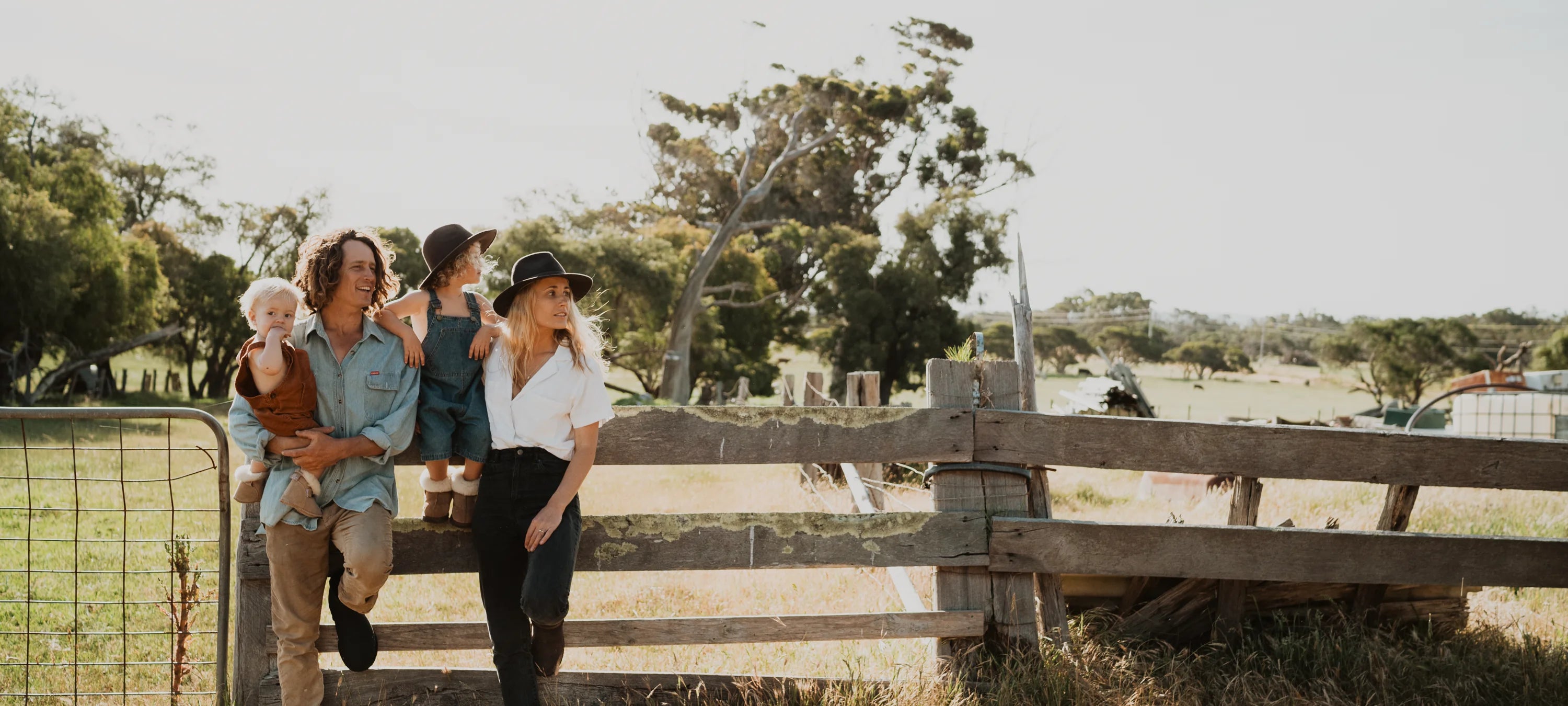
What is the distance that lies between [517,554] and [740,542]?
85cm

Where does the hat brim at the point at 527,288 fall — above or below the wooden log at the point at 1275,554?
above

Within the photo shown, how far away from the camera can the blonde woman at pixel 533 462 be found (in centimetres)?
347

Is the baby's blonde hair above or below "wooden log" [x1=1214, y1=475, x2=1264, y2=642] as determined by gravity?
above

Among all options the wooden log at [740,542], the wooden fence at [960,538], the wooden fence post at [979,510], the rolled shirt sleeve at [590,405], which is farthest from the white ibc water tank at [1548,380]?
the rolled shirt sleeve at [590,405]

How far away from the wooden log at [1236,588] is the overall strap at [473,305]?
3357 millimetres

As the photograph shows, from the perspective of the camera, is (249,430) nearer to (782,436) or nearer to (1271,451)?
(782,436)

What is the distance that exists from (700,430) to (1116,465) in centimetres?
168

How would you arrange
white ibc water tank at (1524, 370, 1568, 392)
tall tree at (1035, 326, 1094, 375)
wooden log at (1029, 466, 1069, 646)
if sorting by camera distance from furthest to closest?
tall tree at (1035, 326, 1094, 375), white ibc water tank at (1524, 370, 1568, 392), wooden log at (1029, 466, 1069, 646)

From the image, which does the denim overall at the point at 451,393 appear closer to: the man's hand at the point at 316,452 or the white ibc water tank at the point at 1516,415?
the man's hand at the point at 316,452

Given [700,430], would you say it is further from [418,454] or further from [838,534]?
[418,454]

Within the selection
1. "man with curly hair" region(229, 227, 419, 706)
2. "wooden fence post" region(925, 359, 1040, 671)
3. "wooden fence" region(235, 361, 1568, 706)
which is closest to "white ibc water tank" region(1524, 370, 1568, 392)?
"wooden fence" region(235, 361, 1568, 706)

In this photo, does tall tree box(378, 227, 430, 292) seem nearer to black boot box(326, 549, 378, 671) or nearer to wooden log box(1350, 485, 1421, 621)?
black boot box(326, 549, 378, 671)

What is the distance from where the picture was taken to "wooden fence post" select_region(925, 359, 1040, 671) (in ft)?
13.5

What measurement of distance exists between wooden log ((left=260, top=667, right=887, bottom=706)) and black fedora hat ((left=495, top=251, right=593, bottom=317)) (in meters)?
1.39
